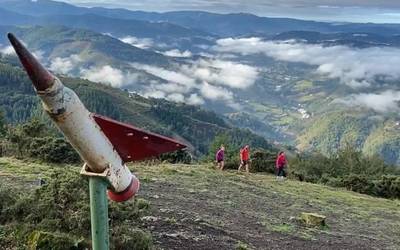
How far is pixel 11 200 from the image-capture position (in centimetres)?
1012

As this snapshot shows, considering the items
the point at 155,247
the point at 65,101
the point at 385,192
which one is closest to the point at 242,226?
the point at 155,247

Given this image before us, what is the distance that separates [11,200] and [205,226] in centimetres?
442

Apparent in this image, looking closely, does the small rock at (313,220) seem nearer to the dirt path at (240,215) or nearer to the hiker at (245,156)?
the dirt path at (240,215)

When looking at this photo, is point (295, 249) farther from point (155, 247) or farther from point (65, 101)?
point (65, 101)

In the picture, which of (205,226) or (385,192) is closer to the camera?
(205,226)

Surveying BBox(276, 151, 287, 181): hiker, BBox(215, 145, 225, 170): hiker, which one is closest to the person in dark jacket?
BBox(276, 151, 287, 181): hiker

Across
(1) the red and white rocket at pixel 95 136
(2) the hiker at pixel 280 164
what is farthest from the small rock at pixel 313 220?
(1) the red and white rocket at pixel 95 136

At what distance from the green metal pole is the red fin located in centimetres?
33

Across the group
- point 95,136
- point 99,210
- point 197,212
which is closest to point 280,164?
point 197,212

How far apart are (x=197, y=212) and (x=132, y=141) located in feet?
35.0

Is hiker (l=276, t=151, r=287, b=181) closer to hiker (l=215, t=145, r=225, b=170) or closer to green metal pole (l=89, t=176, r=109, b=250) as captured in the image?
hiker (l=215, t=145, r=225, b=170)

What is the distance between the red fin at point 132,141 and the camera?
4.11m

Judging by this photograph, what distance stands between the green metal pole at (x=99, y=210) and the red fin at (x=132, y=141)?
33cm

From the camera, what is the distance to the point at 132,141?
4.30 m
